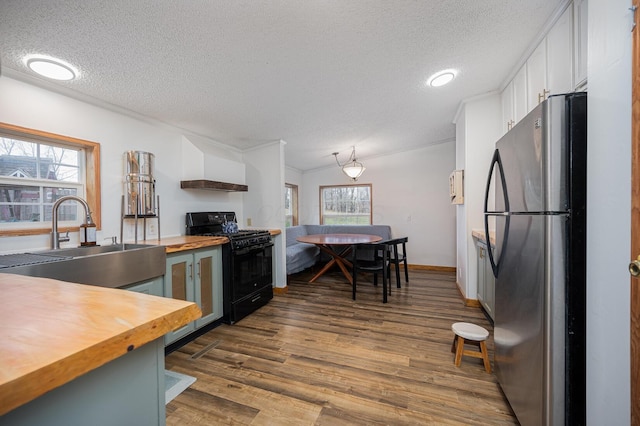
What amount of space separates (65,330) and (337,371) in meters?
1.72

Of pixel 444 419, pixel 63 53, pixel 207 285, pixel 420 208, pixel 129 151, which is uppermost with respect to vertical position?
pixel 63 53

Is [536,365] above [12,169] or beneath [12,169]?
beneath

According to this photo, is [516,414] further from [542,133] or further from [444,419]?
[542,133]

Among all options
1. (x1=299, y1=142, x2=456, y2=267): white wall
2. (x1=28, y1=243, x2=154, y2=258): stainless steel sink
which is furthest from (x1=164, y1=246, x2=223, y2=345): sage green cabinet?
(x1=299, y1=142, x2=456, y2=267): white wall

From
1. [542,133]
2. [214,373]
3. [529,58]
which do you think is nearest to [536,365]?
[542,133]

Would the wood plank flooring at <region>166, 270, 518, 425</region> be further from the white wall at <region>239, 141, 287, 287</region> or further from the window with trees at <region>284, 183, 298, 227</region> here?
the window with trees at <region>284, 183, 298, 227</region>

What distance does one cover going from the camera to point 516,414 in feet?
4.46

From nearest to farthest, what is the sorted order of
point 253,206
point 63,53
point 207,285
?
point 63,53 → point 207,285 → point 253,206

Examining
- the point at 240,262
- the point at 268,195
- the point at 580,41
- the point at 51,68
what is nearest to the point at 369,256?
the point at 268,195

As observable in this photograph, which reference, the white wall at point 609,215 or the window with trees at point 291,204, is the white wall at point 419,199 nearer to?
the window with trees at point 291,204

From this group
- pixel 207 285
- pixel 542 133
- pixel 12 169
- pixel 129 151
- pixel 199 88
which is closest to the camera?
pixel 542 133

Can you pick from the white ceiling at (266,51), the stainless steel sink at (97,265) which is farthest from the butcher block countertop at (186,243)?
the white ceiling at (266,51)

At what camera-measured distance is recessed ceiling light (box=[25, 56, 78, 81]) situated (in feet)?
5.27

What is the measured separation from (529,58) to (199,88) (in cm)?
270
